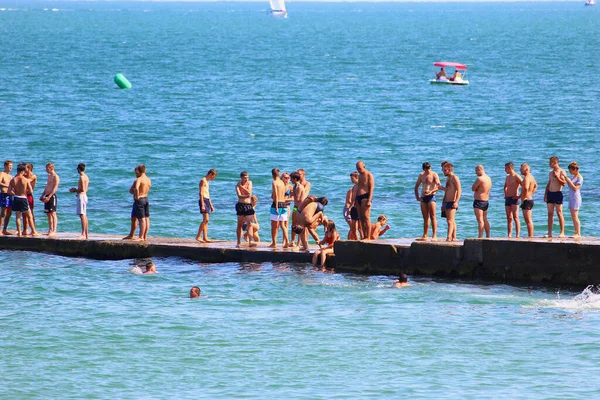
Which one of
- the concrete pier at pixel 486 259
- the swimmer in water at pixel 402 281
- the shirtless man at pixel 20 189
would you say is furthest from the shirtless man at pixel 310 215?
the shirtless man at pixel 20 189

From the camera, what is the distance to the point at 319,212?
21.9m

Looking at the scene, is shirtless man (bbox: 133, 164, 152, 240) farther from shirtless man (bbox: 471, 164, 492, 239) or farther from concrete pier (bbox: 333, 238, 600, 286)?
shirtless man (bbox: 471, 164, 492, 239)

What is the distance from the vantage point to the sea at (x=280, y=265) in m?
17.0

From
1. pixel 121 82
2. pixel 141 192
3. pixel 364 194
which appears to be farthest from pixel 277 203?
pixel 121 82

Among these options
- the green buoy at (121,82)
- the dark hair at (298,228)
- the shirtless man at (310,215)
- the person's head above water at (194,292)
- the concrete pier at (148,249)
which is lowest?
the person's head above water at (194,292)

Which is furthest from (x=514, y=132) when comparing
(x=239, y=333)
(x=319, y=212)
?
(x=239, y=333)

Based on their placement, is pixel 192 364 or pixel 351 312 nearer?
pixel 192 364

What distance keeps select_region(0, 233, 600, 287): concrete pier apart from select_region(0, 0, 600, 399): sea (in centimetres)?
27

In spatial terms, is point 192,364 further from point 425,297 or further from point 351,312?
point 425,297

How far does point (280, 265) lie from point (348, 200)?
6.37ft

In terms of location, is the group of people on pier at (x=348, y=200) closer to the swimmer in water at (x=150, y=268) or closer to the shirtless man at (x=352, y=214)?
the shirtless man at (x=352, y=214)

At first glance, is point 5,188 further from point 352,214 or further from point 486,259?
point 486,259

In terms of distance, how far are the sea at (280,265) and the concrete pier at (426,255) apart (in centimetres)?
27

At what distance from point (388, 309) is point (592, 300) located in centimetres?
366
